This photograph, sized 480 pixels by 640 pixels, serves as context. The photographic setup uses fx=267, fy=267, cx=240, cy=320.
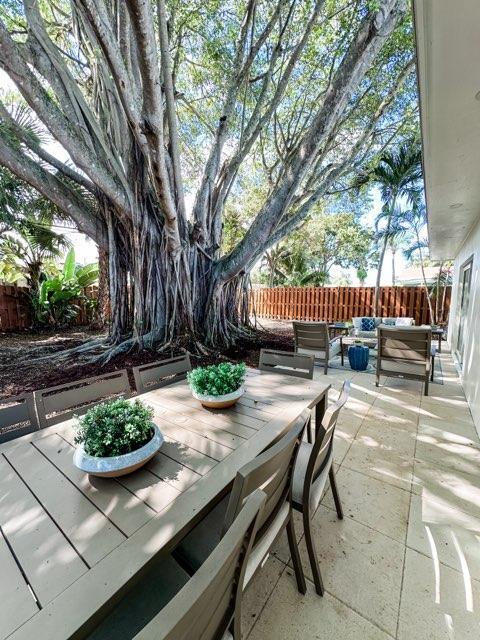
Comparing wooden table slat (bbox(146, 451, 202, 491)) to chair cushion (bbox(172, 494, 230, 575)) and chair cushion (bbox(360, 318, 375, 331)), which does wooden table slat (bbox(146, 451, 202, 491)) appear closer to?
chair cushion (bbox(172, 494, 230, 575))

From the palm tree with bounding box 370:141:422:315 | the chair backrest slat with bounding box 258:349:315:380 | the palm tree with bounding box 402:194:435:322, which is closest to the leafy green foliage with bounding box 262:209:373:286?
the palm tree with bounding box 402:194:435:322

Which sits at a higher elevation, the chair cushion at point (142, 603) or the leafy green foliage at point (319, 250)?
the leafy green foliage at point (319, 250)

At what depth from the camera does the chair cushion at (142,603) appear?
0.74m

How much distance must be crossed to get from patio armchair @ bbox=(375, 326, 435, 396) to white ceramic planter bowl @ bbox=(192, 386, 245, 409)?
2.75 m

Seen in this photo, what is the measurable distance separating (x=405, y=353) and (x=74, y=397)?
3612 millimetres

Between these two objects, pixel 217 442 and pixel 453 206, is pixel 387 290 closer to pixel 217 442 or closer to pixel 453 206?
pixel 453 206

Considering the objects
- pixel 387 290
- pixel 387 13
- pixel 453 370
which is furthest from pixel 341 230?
pixel 387 13

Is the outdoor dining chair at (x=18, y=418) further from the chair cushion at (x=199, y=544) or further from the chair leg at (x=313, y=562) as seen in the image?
the chair leg at (x=313, y=562)

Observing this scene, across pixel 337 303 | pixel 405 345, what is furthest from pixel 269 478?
pixel 337 303

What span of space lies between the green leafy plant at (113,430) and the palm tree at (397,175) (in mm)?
7392

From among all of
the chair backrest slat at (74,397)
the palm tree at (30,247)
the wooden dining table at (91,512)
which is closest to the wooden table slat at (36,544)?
the wooden dining table at (91,512)

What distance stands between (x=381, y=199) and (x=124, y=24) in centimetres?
675

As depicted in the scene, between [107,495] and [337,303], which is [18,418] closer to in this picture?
[107,495]

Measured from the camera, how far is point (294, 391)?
1.74 metres
